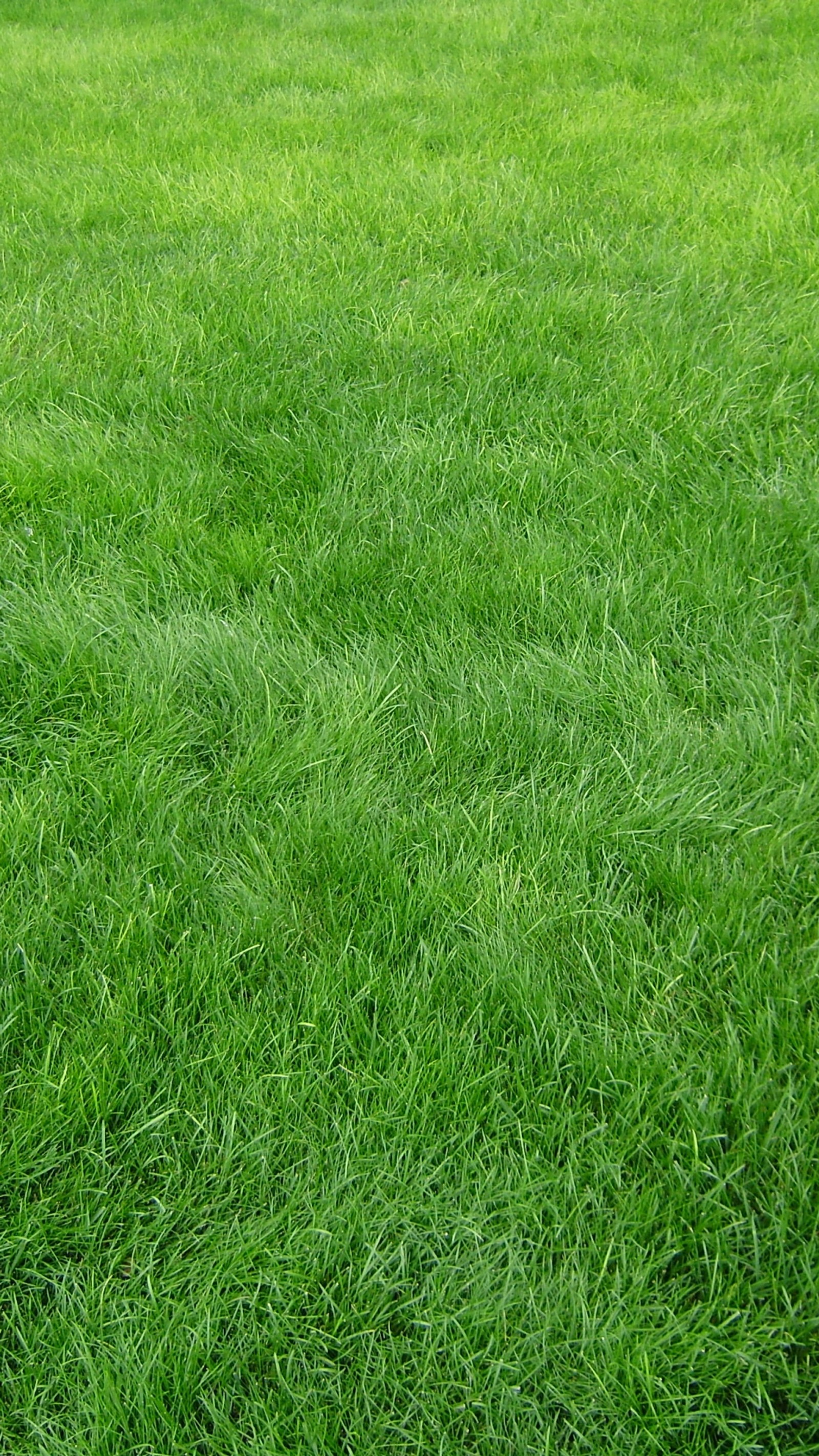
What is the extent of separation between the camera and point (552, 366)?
356cm

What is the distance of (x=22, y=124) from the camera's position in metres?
5.77

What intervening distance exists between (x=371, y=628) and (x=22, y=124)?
480 cm

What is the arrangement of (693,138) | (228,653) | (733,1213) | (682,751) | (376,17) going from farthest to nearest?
(376,17) < (693,138) < (228,653) < (682,751) < (733,1213)

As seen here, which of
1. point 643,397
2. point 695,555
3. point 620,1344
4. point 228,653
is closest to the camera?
point 620,1344

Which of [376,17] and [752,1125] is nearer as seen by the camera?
[752,1125]

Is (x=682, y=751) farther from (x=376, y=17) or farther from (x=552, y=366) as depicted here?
(x=376, y=17)

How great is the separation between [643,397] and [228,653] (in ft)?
5.55

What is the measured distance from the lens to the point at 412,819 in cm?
225

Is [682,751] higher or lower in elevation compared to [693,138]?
lower

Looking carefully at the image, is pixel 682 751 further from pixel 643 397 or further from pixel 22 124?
pixel 22 124

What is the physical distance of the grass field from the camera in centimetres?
153

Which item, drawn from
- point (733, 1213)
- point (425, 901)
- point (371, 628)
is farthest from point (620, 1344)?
point (371, 628)

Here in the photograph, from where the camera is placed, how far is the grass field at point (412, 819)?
5.03ft

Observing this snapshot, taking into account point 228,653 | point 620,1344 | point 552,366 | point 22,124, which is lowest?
point 620,1344
